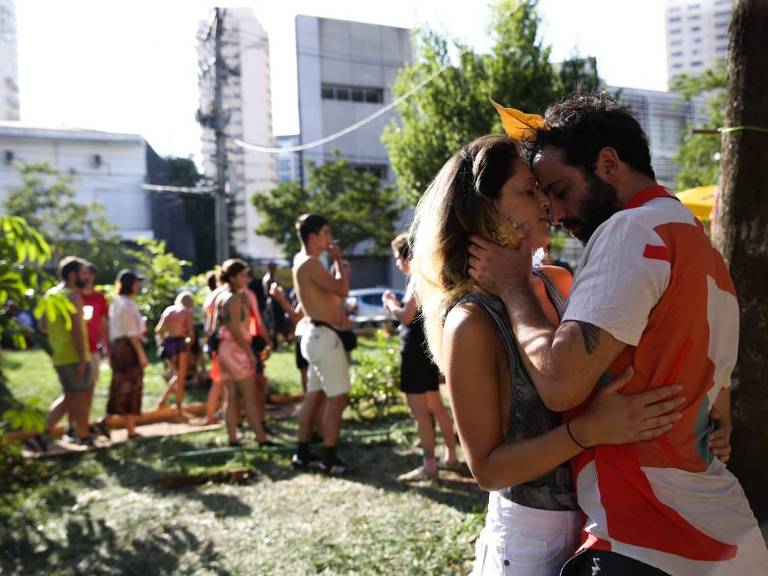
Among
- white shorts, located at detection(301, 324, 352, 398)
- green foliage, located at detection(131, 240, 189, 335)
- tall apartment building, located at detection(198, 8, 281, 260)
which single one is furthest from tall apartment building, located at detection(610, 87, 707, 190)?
white shorts, located at detection(301, 324, 352, 398)

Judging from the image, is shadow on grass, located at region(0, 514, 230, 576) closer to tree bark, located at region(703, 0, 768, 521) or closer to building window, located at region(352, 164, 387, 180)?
tree bark, located at region(703, 0, 768, 521)

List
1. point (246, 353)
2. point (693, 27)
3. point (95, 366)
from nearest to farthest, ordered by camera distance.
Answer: point (246, 353) → point (693, 27) → point (95, 366)

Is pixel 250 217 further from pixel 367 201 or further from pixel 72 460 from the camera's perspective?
pixel 72 460

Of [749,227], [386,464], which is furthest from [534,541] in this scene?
[386,464]

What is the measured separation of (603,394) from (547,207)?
0.49 metres

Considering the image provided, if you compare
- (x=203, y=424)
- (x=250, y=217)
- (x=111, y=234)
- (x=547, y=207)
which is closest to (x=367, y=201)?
(x=111, y=234)

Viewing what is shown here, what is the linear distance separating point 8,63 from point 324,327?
3156mm

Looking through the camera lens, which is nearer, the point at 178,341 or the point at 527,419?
the point at 527,419

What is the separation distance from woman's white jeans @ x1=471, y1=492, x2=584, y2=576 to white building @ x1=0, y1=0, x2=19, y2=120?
4404mm

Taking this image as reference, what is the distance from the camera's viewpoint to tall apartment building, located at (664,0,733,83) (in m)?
6.14

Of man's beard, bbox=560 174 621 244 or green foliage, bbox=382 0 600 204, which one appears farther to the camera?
green foliage, bbox=382 0 600 204

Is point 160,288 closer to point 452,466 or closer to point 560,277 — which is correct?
point 452,466

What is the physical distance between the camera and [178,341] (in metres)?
8.90

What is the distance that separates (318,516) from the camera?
15.8 feet
